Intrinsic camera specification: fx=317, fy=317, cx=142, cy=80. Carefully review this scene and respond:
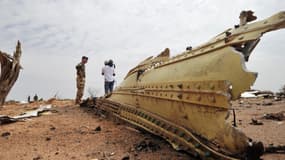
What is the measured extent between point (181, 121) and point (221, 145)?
1.06 meters

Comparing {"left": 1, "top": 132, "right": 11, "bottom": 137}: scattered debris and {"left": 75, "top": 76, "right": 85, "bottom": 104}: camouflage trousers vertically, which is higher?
{"left": 75, "top": 76, "right": 85, "bottom": 104}: camouflage trousers

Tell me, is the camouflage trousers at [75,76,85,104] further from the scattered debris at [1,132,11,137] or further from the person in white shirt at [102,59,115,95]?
the scattered debris at [1,132,11,137]

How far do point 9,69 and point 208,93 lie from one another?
579 cm

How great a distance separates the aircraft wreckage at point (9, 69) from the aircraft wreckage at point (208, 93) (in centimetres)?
380

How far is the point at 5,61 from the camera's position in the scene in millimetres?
7586

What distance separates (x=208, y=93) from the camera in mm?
3422

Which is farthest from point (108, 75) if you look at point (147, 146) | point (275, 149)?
point (275, 149)

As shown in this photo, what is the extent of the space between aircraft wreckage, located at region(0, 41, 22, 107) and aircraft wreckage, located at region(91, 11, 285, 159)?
3.80 m

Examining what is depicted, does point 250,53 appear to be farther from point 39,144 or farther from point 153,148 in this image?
point 39,144

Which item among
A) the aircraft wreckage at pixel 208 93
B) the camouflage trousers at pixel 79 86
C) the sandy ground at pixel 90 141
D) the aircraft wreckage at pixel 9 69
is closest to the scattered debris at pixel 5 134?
the sandy ground at pixel 90 141

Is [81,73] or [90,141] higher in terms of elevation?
[81,73]

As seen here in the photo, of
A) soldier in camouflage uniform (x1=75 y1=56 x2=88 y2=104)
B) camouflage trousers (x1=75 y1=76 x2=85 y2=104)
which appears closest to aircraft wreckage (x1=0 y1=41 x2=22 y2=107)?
soldier in camouflage uniform (x1=75 y1=56 x2=88 y2=104)

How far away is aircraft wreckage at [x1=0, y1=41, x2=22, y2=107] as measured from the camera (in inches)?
298

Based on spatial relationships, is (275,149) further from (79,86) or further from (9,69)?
(79,86)
